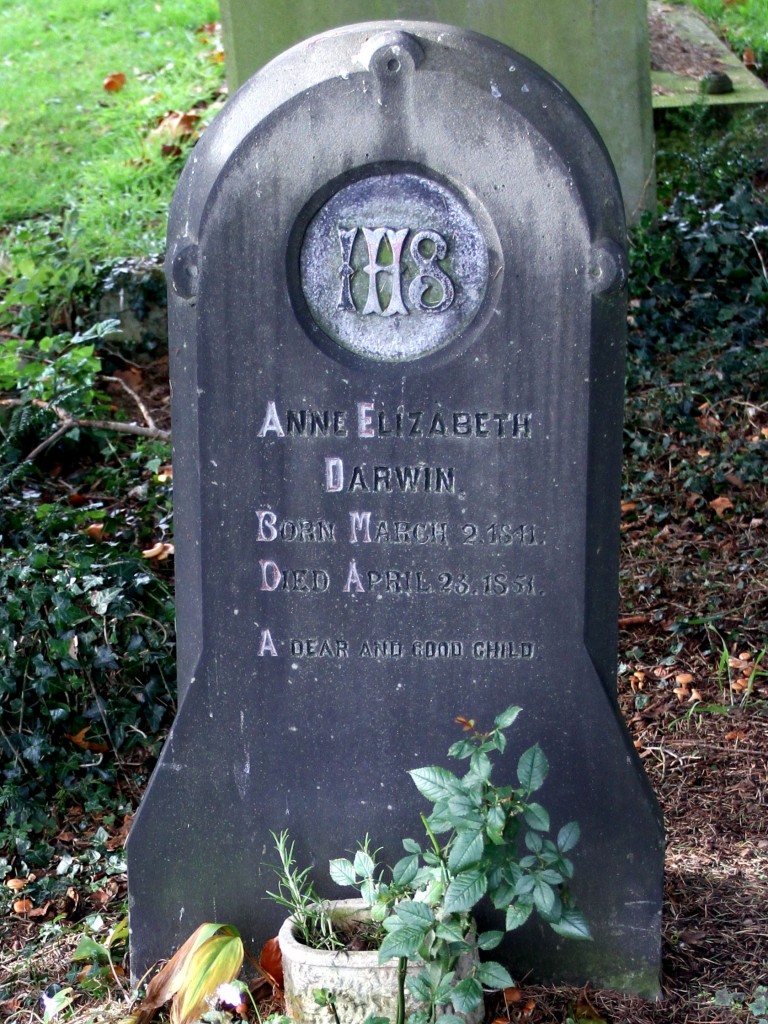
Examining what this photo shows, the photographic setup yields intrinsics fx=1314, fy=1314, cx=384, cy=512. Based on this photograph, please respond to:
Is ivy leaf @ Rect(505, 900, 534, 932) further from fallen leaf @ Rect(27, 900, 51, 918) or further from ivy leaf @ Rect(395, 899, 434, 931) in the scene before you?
fallen leaf @ Rect(27, 900, 51, 918)

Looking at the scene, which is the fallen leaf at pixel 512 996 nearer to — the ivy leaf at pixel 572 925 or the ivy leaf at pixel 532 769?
the ivy leaf at pixel 572 925

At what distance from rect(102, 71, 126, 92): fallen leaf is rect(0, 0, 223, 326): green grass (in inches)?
1.3

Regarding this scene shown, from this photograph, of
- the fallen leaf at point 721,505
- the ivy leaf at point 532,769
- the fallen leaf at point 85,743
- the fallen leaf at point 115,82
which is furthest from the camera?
the fallen leaf at point 115,82

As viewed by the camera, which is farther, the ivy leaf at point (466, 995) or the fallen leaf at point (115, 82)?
the fallen leaf at point (115, 82)

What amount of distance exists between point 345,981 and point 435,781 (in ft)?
1.36

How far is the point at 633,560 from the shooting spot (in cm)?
439

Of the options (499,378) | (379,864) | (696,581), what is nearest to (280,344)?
(499,378)

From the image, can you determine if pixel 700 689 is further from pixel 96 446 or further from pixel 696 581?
pixel 96 446

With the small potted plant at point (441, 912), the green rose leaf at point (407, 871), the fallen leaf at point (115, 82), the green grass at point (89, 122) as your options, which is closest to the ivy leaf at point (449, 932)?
the small potted plant at point (441, 912)

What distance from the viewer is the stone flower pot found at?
239cm

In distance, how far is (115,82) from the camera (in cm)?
714

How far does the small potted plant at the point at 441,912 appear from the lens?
2254mm

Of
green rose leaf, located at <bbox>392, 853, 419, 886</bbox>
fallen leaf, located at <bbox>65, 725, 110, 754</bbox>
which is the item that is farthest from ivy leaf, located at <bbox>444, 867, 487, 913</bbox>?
fallen leaf, located at <bbox>65, 725, 110, 754</bbox>

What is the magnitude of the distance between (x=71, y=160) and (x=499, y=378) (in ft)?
15.3
